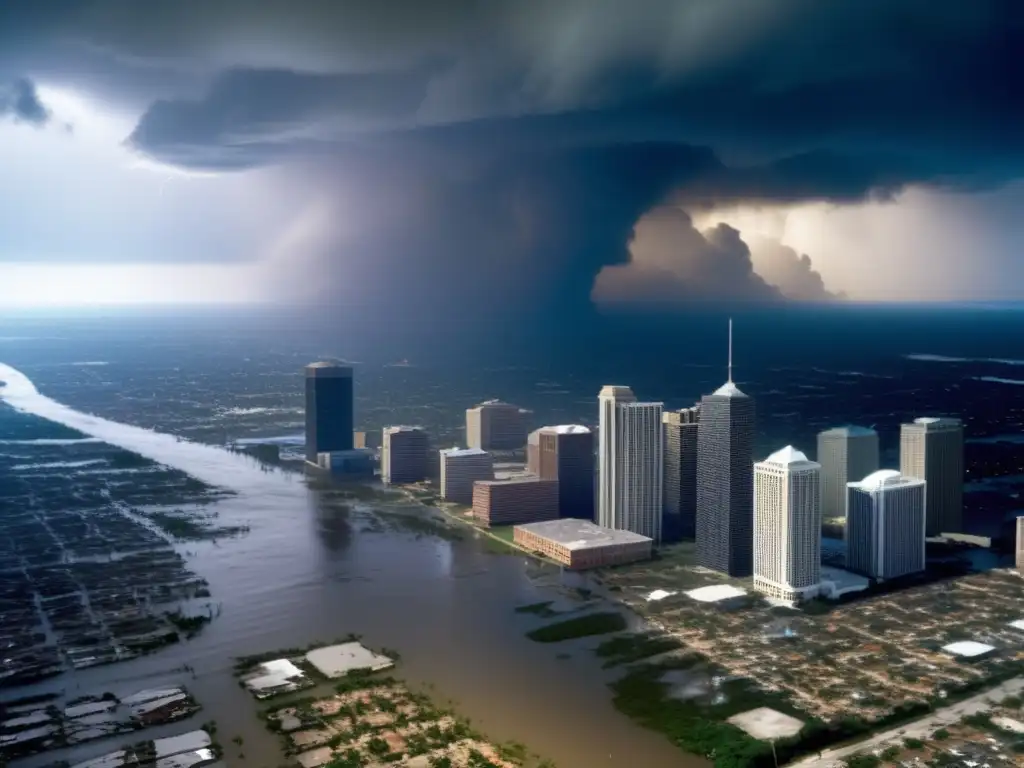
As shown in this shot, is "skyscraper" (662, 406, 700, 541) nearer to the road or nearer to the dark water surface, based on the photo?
the dark water surface

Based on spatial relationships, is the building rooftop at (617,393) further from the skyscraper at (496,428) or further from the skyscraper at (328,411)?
the skyscraper at (328,411)

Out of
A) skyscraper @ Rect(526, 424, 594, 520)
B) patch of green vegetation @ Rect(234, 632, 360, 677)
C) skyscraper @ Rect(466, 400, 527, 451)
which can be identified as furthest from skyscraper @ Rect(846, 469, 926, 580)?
skyscraper @ Rect(466, 400, 527, 451)

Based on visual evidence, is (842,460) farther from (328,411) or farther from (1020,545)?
(328,411)

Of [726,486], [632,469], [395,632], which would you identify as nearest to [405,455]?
[632,469]

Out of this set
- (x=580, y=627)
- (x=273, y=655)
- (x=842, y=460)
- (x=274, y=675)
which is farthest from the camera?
(x=842, y=460)

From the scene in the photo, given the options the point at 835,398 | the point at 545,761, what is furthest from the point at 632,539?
the point at 835,398

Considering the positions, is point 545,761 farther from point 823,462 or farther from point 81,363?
point 81,363

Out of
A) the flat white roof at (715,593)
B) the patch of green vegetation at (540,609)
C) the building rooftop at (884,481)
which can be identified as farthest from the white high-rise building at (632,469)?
the patch of green vegetation at (540,609)
